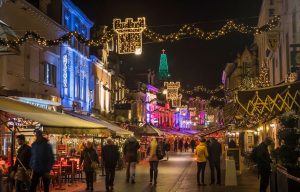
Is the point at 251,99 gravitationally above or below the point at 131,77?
below

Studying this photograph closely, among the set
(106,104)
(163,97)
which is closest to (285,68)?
(106,104)

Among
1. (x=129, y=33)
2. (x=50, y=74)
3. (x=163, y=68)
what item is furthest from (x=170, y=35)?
(x=163, y=68)

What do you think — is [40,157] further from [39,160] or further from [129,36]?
[129,36]

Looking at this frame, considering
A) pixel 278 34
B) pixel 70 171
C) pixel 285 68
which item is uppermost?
pixel 278 34

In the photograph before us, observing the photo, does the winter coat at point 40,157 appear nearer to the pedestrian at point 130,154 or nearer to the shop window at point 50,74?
the pedestrian at point 130,154

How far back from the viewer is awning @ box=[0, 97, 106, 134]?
1622cm

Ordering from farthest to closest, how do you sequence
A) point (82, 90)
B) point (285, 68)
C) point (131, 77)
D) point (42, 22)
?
point (131, 77), point (82, 90), point (42, 22), point (285, 68)

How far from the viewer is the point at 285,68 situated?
2773cm

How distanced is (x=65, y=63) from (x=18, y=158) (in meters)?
21.8

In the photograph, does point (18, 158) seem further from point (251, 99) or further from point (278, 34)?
point (278, 34)

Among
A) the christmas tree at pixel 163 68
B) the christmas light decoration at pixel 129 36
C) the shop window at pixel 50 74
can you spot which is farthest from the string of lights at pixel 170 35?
the christmas tree at pixel 163 68

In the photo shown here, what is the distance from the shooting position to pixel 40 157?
14141 mm

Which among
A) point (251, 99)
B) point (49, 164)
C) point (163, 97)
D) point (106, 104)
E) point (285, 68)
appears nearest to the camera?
point (49, 164)

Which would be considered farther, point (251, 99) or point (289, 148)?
point (251, 99)
